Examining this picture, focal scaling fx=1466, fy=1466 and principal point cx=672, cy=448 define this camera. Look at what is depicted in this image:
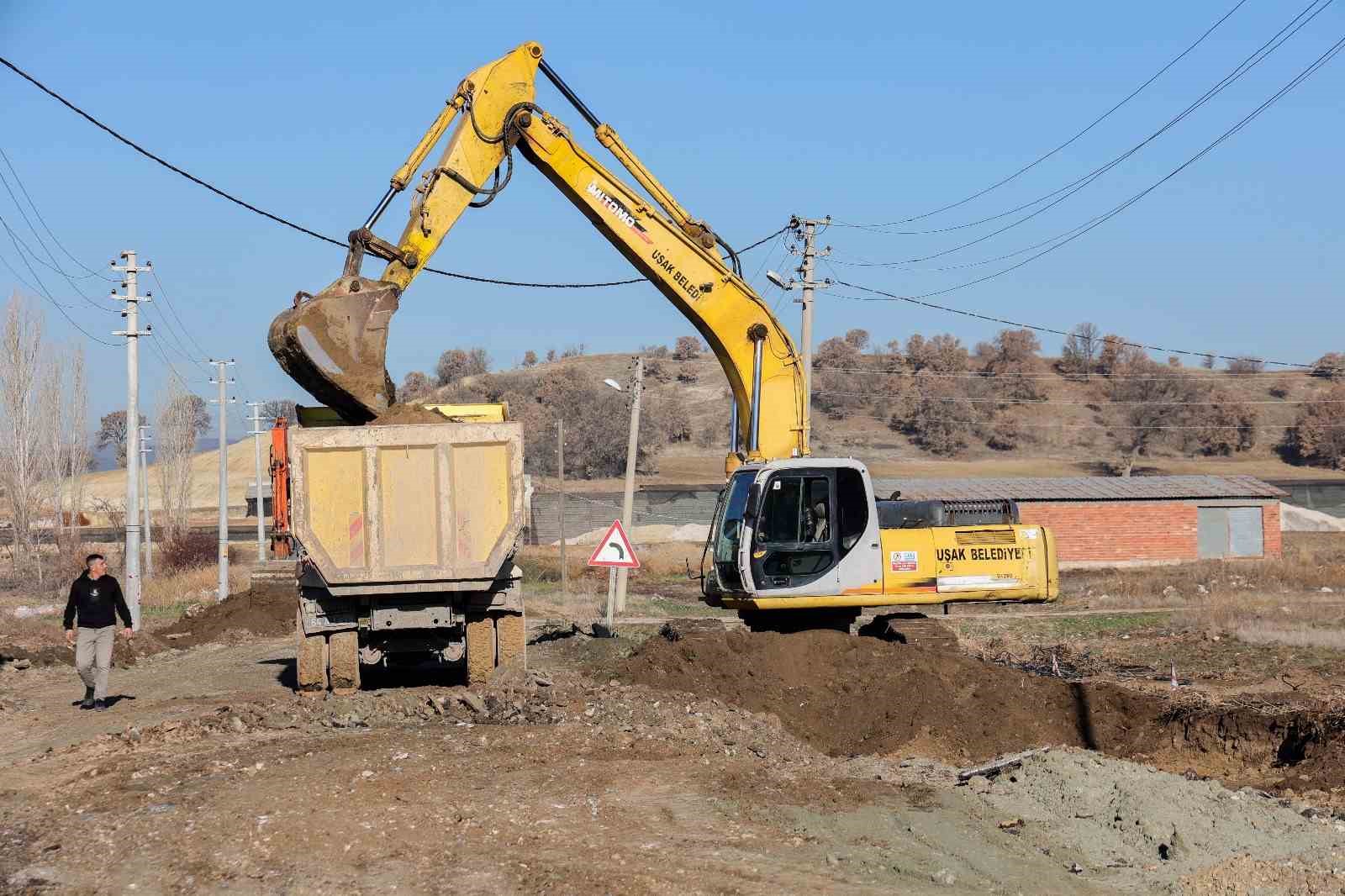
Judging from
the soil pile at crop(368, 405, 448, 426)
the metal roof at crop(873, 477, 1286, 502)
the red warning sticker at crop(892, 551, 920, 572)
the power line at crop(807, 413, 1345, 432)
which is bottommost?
the metal roof at crop(873, 477, 1286, 502)

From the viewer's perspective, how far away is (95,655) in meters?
16.2

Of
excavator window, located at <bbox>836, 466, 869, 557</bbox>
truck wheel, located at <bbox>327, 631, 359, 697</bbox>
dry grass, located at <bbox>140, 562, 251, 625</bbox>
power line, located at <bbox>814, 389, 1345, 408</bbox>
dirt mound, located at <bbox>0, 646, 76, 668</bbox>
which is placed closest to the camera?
truck wheel, located at <bbox>327, 631, 359, 697</bbox>

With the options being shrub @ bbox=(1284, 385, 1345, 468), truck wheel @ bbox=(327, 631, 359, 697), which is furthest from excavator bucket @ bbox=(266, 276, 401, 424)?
shrub @ bbox=(1284, 385, 1345, 468)

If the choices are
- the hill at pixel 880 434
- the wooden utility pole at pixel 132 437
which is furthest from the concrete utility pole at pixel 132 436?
the hill at pixel 880 434

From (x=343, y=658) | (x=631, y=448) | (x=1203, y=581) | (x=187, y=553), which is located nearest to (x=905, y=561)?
(x=343, y=658)

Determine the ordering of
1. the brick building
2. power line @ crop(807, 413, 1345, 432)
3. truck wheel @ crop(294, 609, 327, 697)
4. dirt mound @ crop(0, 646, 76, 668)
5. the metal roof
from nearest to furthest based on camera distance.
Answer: truck wheel @ crop(294, 609, 327, 697), dirt mound @ crop(0, 646, 76, 668), the brick building, the metal roof, power line @ crop(807, 413, 1345, 432)

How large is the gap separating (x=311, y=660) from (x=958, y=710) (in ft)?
21.7

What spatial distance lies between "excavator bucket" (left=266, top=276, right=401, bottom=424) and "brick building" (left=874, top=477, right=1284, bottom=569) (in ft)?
112

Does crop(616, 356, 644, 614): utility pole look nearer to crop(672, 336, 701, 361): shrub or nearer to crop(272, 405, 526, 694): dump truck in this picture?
crop(272, 405, 526, 694): dump truck

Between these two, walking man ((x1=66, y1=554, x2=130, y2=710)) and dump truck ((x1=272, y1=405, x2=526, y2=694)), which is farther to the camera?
walking man ((x1=66, y1=554, x2=130, y2=710))

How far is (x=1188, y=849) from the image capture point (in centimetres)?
888

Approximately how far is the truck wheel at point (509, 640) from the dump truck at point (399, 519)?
26.9 inches

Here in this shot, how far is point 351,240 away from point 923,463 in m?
82.7

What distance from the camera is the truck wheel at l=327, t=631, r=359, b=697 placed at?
15258 mm
